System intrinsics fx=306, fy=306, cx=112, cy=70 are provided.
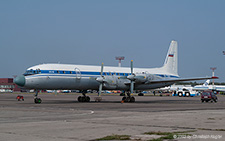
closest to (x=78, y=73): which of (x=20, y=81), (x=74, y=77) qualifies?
(x=74, y=77)

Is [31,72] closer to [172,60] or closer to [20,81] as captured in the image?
[20,81]

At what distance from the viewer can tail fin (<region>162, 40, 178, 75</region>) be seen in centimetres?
5328

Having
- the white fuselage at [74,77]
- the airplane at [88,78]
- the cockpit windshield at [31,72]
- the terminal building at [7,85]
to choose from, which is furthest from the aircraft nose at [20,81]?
the terminal building at [7,85]

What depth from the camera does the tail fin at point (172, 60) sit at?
53281 mm

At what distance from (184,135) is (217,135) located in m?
1.19

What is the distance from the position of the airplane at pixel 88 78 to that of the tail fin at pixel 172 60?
2660 mm

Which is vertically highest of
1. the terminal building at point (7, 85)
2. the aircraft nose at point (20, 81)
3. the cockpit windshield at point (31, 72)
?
the terminal building at point (7, 85)

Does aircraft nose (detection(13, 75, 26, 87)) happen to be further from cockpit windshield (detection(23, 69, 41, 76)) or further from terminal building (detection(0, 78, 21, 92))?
terminal building (detection(0, 78, 21, 92))

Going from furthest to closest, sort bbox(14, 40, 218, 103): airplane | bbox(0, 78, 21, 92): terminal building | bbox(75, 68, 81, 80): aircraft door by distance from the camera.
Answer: bbox(0, 78, 21, 92): terminal building, bbox(75, 68, 81, 80): aircraft door, bbox(14, 40, 218, 103): airplane

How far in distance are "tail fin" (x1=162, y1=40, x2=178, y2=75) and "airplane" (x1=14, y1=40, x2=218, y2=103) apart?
2.66 meters

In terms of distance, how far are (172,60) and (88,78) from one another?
1942cm

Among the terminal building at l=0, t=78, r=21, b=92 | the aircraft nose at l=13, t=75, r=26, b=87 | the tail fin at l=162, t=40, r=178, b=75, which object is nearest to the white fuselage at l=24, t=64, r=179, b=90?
the aircraft nose at l=13, t=75, r=26, b=87

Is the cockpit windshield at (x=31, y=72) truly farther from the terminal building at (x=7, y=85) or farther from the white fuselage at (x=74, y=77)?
the terminal building at (x=7, y=85)

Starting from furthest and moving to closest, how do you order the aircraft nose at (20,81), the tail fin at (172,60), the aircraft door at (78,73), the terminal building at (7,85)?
the terminal building at (7,85) < the tail fin at (172,60) < the aircraft door at (78,73) < the aircraft nose at (20,81)
